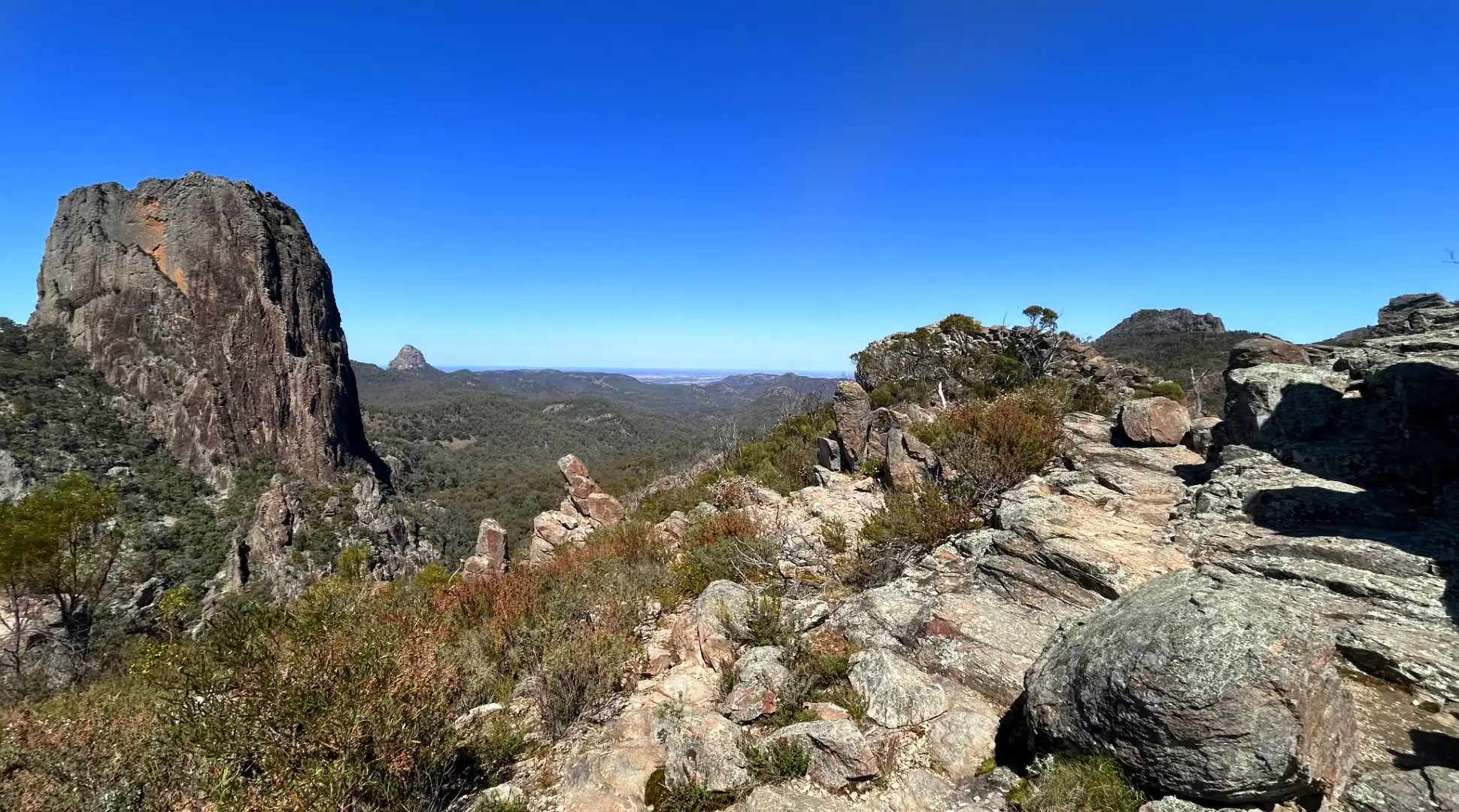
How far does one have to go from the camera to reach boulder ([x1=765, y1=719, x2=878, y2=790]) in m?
3.83

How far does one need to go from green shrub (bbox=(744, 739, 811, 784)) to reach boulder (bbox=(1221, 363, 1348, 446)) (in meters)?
8.35

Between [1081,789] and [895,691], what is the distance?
144 cm

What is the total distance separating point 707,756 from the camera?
4078 millimetres

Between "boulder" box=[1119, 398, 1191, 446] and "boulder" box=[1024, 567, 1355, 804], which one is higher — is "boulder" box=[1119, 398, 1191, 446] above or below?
above

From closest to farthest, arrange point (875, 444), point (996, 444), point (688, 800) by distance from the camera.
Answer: point (688, 800) → point (996, 444) → point (875, 444)

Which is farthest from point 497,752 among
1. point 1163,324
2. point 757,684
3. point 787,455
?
point 1163,324

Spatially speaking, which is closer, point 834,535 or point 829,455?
point 834,535

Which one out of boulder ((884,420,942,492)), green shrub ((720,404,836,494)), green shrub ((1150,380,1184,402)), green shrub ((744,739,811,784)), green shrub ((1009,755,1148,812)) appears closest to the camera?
green shrub ((1009,755,1148,812))

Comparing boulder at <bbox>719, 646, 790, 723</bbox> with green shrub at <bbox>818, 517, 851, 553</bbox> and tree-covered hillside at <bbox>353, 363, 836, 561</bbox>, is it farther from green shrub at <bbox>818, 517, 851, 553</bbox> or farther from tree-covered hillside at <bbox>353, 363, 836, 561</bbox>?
tree-covered hillside at <bbox>353, 363, 836, 561</bbox>

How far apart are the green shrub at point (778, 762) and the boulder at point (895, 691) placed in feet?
2.42

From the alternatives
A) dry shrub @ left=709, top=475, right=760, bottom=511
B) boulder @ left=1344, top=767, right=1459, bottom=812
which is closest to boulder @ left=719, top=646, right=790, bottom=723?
boulder @ left=1344, top=767, right=1459, bottom=812

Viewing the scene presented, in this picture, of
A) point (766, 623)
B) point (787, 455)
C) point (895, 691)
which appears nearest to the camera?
point (895, 691)

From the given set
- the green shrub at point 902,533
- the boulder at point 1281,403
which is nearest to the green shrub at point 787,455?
the green shrub at point 902,533

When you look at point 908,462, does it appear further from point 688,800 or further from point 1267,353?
point 688,800
